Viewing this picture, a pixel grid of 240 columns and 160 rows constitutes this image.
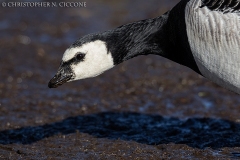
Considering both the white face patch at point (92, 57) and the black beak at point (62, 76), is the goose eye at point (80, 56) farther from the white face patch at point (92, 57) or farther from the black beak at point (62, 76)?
the black beak at point (62, 76)

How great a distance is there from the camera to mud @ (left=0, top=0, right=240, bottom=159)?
682cm

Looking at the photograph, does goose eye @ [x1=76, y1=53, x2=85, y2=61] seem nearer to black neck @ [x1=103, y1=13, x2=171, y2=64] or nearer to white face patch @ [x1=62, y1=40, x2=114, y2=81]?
white face patch @ [x1=62, y1=40, x2=114, y2=81]

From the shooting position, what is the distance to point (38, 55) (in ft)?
35.1

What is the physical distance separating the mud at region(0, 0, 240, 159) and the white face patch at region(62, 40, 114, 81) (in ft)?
3.40

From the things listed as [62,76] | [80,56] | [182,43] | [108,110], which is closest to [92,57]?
[80,56]

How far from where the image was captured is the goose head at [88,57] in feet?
21.5

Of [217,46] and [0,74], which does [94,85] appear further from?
[217,46]

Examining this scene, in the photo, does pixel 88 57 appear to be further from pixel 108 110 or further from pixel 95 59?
pixel 108 110

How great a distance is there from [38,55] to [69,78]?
13.4 ft

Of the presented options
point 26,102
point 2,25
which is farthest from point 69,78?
point 2,25

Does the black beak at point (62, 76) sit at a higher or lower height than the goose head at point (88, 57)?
lower

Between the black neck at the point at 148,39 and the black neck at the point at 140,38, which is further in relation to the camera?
the black neck at the point at 140,38

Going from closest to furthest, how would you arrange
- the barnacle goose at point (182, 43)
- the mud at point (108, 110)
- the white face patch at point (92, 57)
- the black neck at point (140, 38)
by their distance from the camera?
the barnacle goose at point (182, 43)
the white face patch at point (92, 57)
the black neck at point (140, 38)
the mud at point (108, 110)

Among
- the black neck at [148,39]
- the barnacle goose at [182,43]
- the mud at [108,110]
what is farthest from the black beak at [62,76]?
the mud at [108,110]
